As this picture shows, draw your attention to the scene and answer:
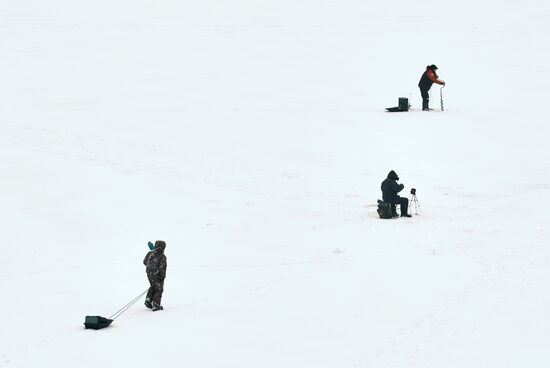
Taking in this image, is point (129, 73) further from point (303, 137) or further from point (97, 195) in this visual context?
point (97, 195)

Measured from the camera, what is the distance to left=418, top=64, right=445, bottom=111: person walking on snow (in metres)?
31.1

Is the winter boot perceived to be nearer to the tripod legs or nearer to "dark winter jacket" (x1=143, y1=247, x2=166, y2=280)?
"dark winter jacket" (x1=143, y1=247, x2=166, y2=280)

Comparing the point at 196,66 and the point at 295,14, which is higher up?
the point at 295,14

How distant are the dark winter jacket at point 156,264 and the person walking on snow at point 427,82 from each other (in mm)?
17027

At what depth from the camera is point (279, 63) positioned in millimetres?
39875

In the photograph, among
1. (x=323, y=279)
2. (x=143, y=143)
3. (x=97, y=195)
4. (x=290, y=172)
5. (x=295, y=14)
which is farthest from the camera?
(x=295, y=14)

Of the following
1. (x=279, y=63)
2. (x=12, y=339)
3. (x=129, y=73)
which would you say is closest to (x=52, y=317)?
(x=12, y=339)

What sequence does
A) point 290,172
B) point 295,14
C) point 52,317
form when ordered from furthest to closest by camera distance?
1. point 295,14
2. point 290,172
3. point 52,317

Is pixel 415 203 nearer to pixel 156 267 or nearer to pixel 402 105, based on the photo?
pixel 156 267

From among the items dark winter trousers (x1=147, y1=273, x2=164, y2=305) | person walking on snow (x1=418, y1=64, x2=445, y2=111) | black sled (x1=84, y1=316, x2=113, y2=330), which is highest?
person walking on snow (x1=418, y1=64, x2=445, y2=111)

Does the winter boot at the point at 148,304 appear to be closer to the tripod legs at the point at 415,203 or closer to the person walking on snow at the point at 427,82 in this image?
the tripod legs at the point at 415,203

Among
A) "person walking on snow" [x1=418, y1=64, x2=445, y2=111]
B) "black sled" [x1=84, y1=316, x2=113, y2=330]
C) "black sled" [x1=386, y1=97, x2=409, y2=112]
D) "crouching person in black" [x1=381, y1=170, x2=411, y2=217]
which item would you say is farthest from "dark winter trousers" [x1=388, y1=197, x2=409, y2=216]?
"black sled" [x1=386, y1=97, x2=409, y2=112]

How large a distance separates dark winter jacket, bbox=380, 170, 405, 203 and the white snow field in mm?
837

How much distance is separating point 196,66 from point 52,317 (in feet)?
77.9
